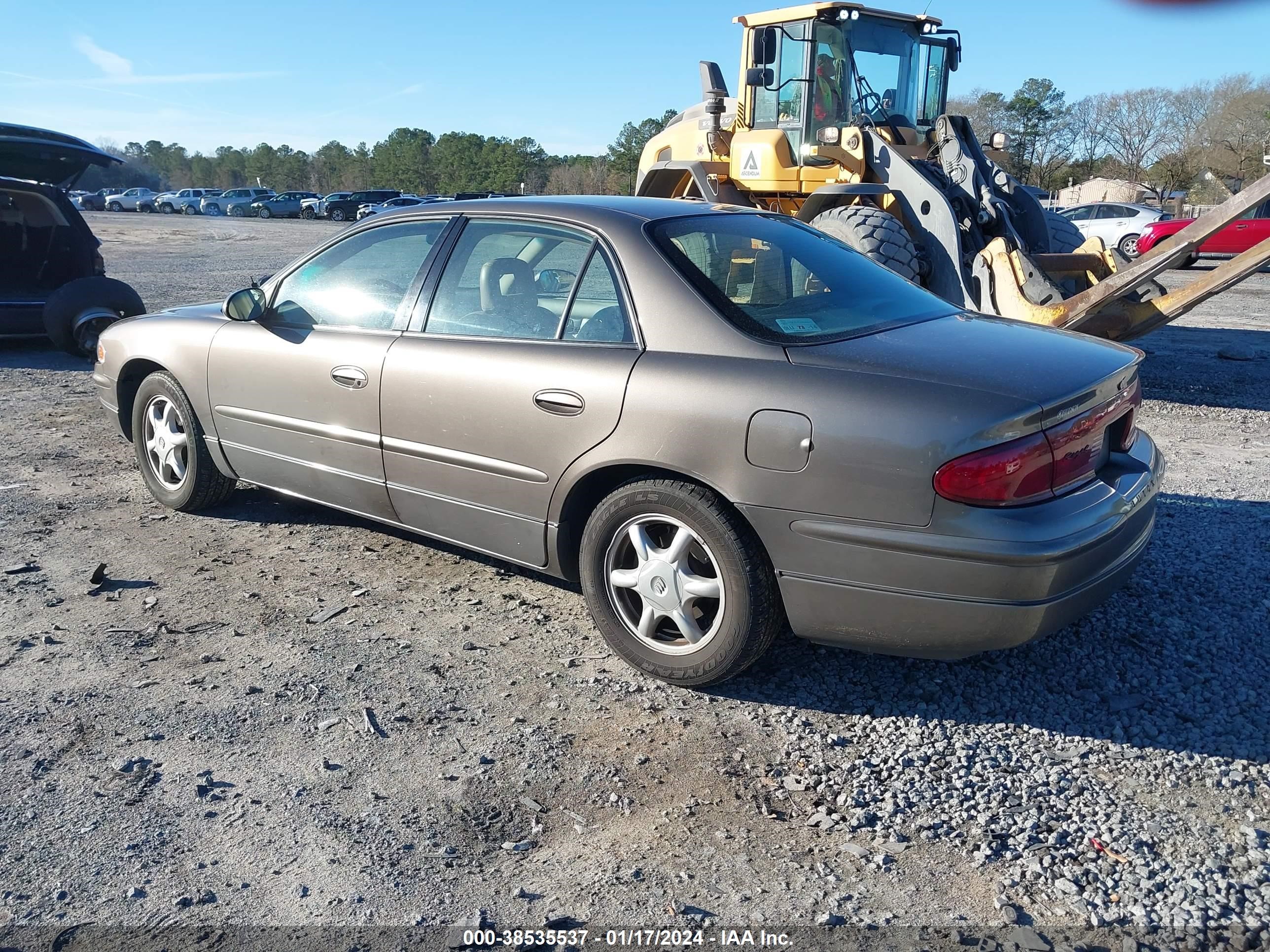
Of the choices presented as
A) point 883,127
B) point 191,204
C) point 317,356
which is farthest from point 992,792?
point 191,204

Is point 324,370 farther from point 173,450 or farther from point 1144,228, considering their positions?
point 1144,228

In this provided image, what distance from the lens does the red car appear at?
69.5 ft

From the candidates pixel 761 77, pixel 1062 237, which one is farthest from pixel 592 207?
pixel 1062 237

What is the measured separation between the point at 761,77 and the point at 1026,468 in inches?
288

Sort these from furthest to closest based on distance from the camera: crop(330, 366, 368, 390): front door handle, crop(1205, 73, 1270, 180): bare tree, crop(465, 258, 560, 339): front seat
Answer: crop(1205, 73, 1270, 180): bare tree < crop(330, 366, 368, 390): front door handle < crop(465, 258, 560, 339): front seat

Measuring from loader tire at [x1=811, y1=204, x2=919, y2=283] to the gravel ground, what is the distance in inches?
140

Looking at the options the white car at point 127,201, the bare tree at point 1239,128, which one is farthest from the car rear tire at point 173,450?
the white car at point 127,201

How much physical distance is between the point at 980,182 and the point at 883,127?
4.36ft

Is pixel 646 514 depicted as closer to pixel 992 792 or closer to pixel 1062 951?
pixel 992 792

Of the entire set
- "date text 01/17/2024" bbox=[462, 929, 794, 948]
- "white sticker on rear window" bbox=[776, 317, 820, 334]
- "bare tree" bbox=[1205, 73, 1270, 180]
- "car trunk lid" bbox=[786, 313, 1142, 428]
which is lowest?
"date text 01/17/2024" bbox=[462, 929, 794, 948]

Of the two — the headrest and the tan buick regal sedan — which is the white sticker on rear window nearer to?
the tan buick regal sedan

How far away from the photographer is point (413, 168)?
9812cm

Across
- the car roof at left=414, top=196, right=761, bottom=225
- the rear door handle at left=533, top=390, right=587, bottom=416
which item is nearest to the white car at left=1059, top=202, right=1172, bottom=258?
the car roof at left=414, top=196, right=761, bottom=225

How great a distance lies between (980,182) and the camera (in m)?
8.42
